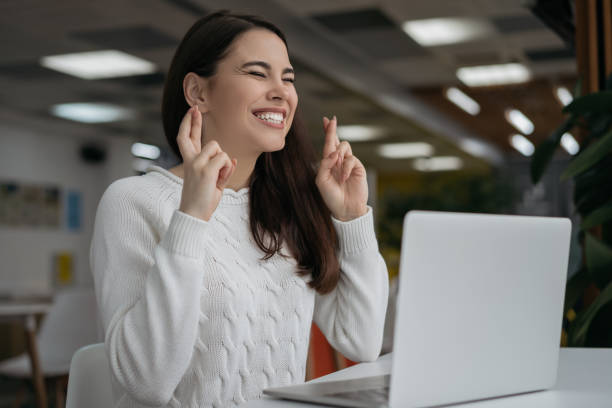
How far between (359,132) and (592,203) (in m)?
8.98

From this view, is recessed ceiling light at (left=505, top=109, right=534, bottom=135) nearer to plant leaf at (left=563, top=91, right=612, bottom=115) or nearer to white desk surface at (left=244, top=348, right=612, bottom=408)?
plant leaf at (left=563, top=91, right=612, bottom=115)

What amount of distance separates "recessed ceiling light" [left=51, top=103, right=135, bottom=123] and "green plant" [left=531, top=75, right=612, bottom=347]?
7.41 m

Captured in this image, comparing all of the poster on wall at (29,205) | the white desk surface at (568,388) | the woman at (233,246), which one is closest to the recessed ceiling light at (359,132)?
the poster on wall at (29,205)

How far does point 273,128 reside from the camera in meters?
1.44

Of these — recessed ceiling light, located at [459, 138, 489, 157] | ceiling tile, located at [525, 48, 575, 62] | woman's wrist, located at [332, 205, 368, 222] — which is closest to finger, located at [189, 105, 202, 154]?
woman's wrist, located at [332, 205, 368, 222]

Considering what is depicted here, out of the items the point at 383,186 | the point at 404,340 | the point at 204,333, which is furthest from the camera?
the point at 383,186

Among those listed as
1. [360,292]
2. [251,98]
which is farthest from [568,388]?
[251,98]

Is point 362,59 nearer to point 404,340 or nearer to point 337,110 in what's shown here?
point 337,110

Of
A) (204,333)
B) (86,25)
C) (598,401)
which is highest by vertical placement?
(86,25)

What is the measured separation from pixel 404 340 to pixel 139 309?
1.78 ft

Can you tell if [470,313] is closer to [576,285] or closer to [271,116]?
[271,116]

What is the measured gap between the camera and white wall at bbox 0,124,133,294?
31.4 ft

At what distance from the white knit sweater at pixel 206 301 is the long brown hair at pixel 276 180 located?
0.03 meters

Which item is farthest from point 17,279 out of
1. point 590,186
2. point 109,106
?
point 590,186
